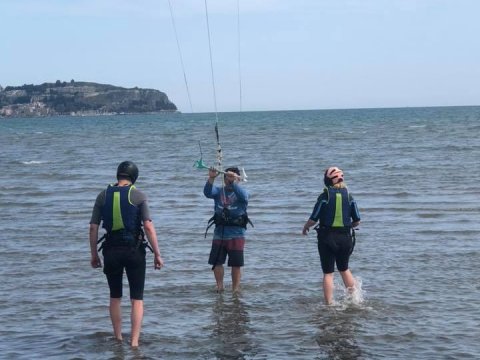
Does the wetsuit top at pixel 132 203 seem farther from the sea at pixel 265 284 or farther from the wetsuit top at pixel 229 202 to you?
the wetsuit top at pixel 229 202

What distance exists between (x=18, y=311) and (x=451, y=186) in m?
15.3

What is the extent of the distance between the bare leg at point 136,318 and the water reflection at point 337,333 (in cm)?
174

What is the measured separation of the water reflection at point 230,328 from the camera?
825cm

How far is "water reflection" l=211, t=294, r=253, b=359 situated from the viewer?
825 cm

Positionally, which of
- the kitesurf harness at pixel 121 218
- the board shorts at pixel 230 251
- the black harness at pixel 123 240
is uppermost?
the kitesurf harness at pixel 121 218

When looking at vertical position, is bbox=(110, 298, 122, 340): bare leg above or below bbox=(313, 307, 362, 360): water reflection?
above

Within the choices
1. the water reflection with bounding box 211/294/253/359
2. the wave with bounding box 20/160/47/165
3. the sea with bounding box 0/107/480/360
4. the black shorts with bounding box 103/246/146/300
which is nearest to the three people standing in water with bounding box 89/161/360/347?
the black shorts with bounding box 103/246/146/300

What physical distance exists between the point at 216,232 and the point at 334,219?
1.61 metres

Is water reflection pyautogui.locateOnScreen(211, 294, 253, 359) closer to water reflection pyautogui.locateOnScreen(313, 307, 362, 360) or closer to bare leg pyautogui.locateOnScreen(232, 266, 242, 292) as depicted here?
bare leg pyautogui.locateOnScreen(232, 266, 242, 292)

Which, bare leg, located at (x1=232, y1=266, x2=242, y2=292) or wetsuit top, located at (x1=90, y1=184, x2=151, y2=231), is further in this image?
bare leg, located at (x1=232, y1=266, x2=242, y2=292)

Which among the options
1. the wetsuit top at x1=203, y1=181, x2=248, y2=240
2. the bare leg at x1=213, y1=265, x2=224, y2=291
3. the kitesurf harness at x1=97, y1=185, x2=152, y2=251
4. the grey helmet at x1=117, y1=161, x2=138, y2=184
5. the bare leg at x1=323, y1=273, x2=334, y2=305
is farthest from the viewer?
the bare leg at x1=213, y1=265, x2=224, y2=291

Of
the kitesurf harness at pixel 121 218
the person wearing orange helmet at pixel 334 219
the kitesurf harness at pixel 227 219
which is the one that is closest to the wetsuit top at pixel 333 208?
the person wearing orange helmet at pixel 334 219

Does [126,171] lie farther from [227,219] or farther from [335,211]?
[335,211]

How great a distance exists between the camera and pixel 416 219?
1677 cm
